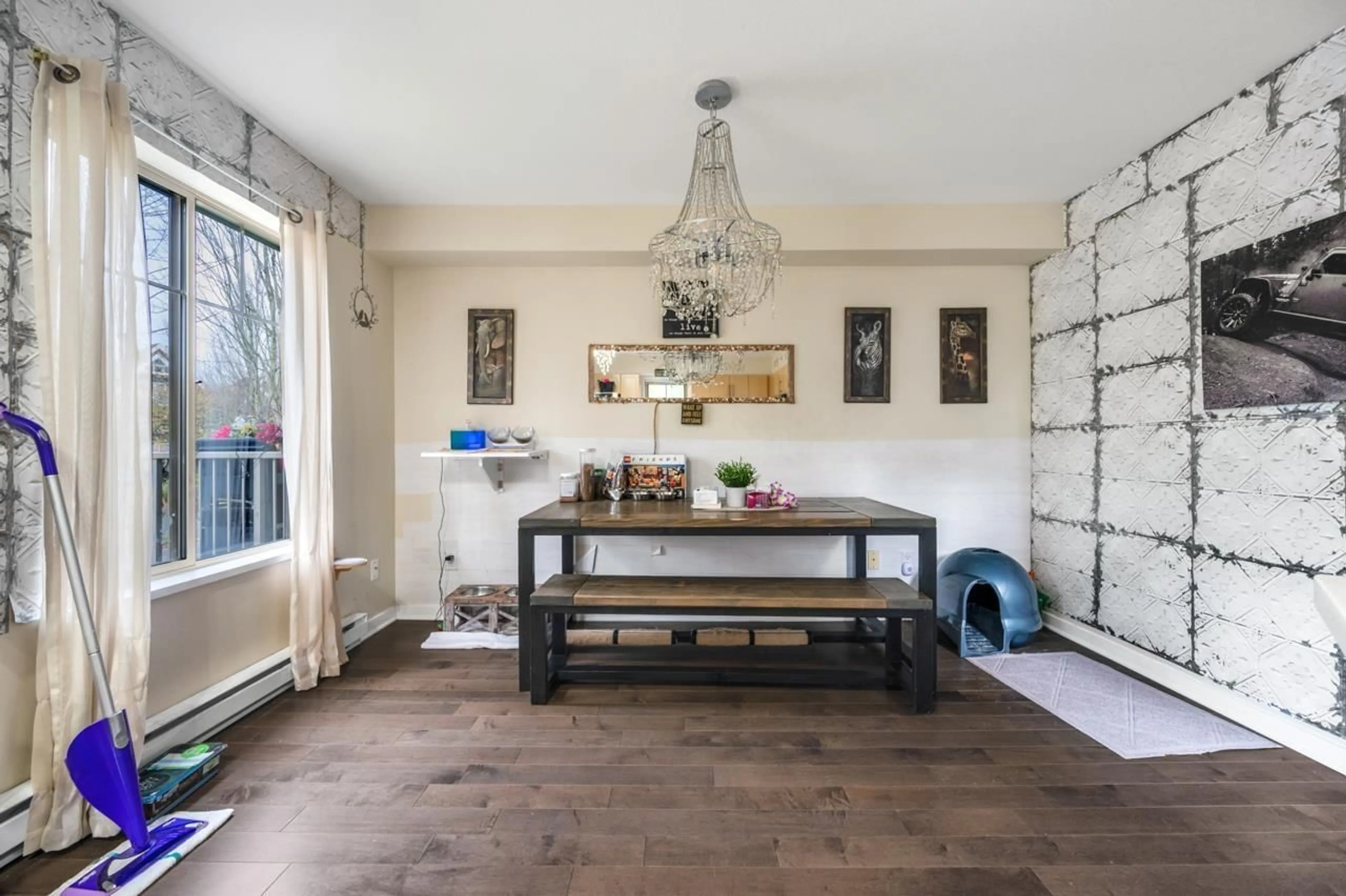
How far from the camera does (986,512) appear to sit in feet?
11.4

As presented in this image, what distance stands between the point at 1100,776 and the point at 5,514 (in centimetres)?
365

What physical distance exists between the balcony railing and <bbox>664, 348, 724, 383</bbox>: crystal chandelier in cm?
220

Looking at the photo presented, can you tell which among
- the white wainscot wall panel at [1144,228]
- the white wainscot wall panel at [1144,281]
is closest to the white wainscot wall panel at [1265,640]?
the white wainscot wall panel at [1144,281]

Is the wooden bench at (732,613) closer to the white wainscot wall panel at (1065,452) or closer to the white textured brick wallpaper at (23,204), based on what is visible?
the white wainscot wall panel at (1065,452)

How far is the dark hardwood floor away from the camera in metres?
1.42

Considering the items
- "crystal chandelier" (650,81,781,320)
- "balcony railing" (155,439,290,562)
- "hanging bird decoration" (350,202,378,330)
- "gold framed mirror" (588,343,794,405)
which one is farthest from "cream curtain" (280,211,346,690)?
"crystal chandelier" (650,81,781,320)

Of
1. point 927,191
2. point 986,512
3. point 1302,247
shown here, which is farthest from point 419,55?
point 986,512

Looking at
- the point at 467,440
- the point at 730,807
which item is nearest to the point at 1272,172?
the point at 730,807

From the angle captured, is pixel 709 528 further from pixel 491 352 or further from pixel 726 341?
pixel 491 352

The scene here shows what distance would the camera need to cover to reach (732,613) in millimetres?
2324

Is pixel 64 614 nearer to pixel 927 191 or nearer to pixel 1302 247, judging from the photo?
pixel 927 191

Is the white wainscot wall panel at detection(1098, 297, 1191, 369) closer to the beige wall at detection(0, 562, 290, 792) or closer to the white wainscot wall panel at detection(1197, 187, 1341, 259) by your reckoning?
the white wainscot wall panel at detection(1197, 187, 1341, 259)

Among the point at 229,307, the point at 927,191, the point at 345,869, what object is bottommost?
the point at 345,869

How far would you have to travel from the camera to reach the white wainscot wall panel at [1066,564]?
2982mm
